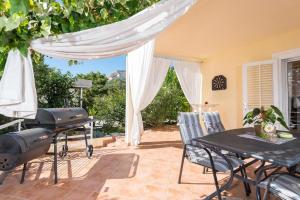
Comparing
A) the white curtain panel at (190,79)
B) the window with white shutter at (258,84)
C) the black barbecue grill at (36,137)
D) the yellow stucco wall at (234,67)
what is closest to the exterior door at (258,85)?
the window with white shutter at (258,84)

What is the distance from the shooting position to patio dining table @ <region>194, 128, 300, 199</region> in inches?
76.8

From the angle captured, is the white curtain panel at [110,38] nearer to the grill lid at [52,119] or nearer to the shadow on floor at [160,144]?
the grill lid at [52,119]

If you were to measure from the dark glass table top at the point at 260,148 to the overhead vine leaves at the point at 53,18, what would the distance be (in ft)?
5.64

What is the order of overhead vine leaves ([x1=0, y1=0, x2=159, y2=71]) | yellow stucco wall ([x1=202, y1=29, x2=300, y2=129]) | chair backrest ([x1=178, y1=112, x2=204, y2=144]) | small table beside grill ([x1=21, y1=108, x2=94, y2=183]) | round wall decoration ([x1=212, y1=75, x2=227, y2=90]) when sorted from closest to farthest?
overhead vine leaves ([x1=0, y1=0, x2=159, y2=71]) < chair backrest ([x1=178, y1=112, x2=204, y2=144]) < small table beside grill ([x1=21, y1=108, x2=94, y2=183]) < yellow stucco wall ([x1=202, y1=29, x2=300, y2=129]) < round wall decoration ([x1=212, y1=75, x2=227, y2=90])

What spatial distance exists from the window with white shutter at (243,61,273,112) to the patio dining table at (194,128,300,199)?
258 cm

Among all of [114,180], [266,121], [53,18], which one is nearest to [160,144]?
[114,180]

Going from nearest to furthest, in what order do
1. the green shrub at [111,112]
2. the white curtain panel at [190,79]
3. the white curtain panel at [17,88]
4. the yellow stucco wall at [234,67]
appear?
the white curtain panel at [17,88] < the yellow stucco wall at [234,67] < the white curtain panel at [190,79] < the green shrub at [111,112]

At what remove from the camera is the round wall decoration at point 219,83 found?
638 centimetres

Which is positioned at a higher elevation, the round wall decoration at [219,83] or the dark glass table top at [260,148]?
the round wall decoration at [219,83]

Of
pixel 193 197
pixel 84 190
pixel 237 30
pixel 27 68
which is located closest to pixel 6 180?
pixel 84 190

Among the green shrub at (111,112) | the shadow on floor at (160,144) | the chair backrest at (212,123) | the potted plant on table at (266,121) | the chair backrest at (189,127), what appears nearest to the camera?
the potted plant on table at (266,121)

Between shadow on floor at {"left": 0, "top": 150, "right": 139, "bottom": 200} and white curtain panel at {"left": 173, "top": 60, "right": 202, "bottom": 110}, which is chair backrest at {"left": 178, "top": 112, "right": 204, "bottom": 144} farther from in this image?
white curtain panel at {"left": 173, "top": 60, "right": 202, "bottom": 110}

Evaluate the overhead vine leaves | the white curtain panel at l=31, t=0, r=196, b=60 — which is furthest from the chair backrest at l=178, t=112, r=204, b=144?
the overhead vine leaves

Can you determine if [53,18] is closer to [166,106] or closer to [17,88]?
[17,88]
